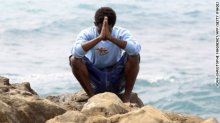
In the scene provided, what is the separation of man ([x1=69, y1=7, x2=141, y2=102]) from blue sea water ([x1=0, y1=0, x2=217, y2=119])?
517 cm

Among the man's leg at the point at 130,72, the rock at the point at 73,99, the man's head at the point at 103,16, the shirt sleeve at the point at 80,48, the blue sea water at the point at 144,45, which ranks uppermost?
the man's head at the point at 103,16

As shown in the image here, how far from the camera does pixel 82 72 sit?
24.2ft

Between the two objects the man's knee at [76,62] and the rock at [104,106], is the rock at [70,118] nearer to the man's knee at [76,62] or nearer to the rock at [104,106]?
the rock at [104,106]

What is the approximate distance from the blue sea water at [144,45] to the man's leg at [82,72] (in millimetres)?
5350

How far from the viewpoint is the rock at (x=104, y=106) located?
17.7 feet

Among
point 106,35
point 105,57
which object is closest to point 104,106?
point 106,35

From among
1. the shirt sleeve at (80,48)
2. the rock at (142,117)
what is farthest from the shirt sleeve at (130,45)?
the rock at (142,117)

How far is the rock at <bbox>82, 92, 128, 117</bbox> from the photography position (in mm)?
5395

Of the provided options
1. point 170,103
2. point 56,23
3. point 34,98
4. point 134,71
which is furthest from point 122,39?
point 56,23

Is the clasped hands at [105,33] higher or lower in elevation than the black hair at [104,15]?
lower

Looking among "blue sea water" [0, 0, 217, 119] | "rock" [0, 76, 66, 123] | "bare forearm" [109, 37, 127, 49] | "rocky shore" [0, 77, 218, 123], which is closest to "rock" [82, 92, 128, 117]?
"rocky shore" [0, 77, 218, 123]

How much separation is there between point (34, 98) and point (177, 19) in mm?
18798

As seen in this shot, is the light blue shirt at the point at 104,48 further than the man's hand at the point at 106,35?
Yes

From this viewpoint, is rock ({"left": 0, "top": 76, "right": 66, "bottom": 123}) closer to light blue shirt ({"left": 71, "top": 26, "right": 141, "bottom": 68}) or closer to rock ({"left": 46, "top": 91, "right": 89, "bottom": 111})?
rock ({"left": 46, "top": 91, "right": 89, "bottom": 111})
